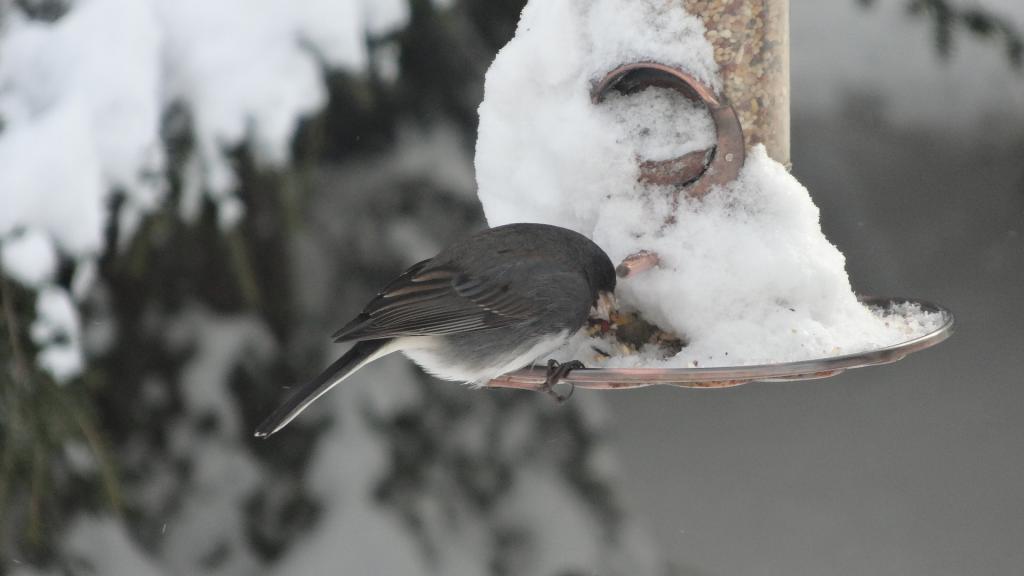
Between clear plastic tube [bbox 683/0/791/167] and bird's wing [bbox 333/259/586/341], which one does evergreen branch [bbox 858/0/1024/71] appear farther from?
bird's wing [bbox 333/259/586/341]

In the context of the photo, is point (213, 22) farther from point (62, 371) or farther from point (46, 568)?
point (46, 568)

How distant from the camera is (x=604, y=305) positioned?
226cm

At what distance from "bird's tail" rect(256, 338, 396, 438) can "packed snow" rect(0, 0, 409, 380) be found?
1.35 ft

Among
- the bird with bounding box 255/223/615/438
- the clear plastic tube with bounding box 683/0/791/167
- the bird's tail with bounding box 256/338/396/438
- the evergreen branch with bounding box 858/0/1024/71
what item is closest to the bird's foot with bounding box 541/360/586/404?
the bird with bounding box 255/223/615/438

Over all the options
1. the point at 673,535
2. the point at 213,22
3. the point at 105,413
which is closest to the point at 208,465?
the point at 105,413

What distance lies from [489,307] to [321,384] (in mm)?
370

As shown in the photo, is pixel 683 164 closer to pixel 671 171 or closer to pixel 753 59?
pixel 671 171

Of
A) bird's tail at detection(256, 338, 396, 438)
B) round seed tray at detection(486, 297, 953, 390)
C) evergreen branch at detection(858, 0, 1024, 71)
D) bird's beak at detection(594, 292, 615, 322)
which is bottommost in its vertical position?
bird's tail at detection(256, 338, 396, 438)

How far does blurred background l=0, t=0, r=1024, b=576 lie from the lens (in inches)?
92.0

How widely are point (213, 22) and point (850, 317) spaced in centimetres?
155

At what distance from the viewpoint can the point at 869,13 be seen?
A: 335cm

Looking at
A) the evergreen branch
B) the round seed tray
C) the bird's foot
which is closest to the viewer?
the round seed tray

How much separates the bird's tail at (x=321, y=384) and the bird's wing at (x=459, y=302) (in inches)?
2.2

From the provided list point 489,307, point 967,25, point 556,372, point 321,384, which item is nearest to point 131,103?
point 321,384
